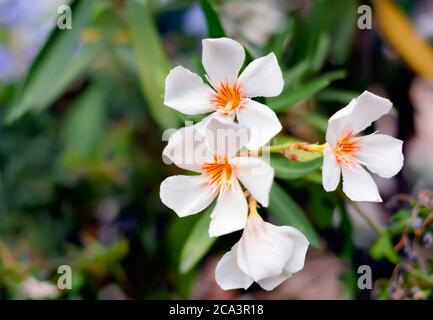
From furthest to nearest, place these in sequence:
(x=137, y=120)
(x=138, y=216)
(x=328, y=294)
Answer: (x=137, y=120), (x=138, y=216), (x=328, y=294)

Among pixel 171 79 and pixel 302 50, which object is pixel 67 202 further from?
pixel 171 79

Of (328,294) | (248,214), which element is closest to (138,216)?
(328,294)

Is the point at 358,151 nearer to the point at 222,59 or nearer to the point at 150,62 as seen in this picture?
the point at 222,59

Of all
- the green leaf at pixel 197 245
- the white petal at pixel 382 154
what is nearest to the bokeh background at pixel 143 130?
the green leaf at pixel 197 245

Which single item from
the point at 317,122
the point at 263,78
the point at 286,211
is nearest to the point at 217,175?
the point at 263,78

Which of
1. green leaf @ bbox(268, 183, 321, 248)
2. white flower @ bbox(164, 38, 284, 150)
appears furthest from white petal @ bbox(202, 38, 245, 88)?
green leaf @ bbox(268, 183, 321, 248)

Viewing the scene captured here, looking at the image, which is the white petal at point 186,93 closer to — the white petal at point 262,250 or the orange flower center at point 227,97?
the orange flower center at point 227,97
